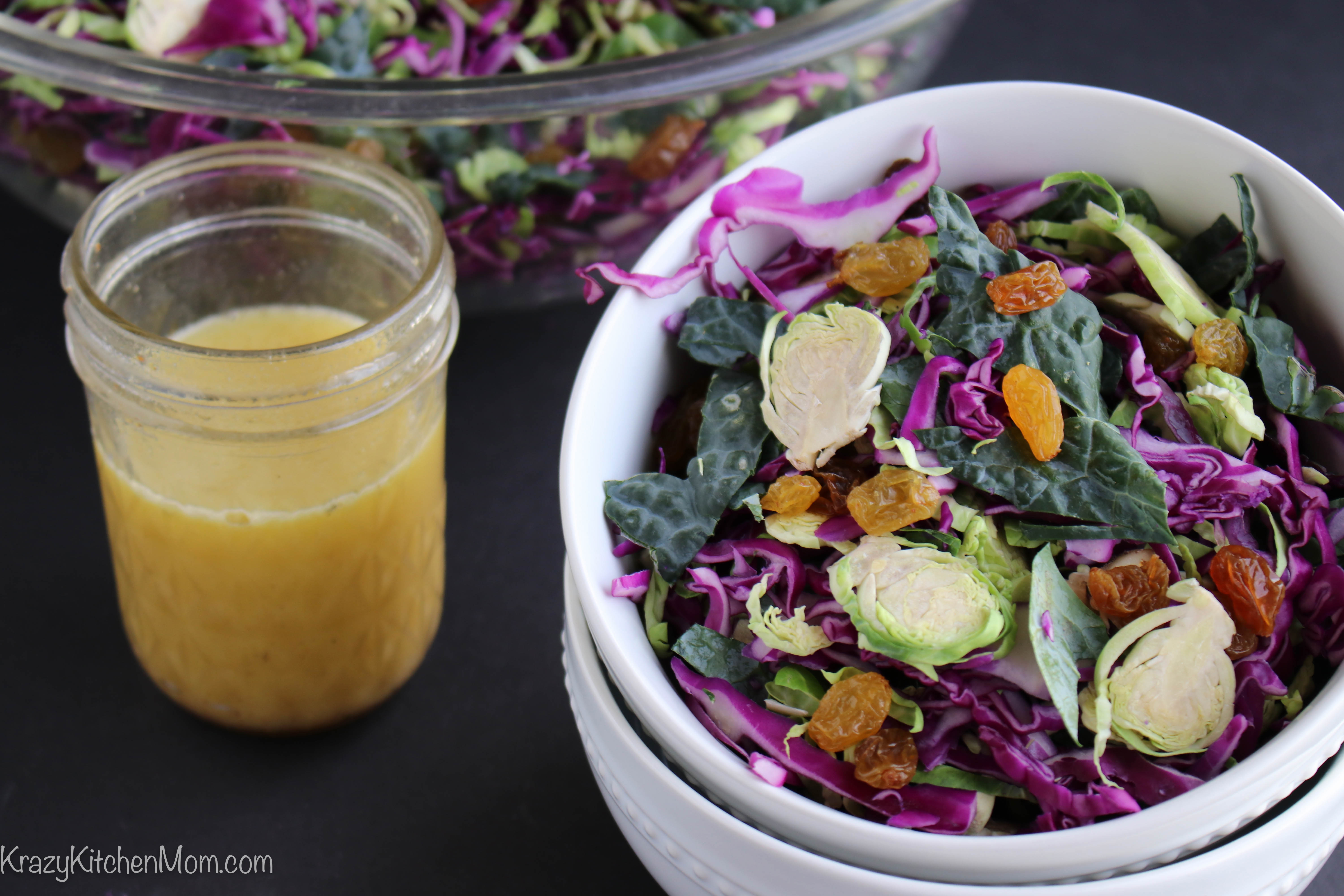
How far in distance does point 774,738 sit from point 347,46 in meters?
0.86

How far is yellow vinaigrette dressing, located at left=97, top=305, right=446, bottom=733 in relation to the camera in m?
1.02

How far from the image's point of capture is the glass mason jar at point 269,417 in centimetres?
94

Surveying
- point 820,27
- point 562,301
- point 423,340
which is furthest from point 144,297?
point 820,27

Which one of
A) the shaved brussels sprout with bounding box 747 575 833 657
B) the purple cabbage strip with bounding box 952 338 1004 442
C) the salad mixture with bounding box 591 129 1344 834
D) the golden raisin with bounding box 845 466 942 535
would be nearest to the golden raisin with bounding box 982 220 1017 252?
the salad mixture with bounding box 591 129 1344 834

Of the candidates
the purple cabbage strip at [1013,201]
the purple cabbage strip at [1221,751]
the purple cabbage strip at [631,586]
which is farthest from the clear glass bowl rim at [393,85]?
the purple cabbage strip at [1221,751]

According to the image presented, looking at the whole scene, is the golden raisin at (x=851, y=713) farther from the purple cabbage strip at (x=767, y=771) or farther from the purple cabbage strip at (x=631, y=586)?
the purple cabbage strip at (x=631, y=586)

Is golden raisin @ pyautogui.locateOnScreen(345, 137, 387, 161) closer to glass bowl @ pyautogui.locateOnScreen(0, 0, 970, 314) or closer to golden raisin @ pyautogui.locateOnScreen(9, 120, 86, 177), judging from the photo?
glass bowl @ pyautogui.locateOnScreen(0, 0, 970, 314)

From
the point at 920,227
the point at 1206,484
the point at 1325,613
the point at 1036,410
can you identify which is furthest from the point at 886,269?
the point at 1325,613

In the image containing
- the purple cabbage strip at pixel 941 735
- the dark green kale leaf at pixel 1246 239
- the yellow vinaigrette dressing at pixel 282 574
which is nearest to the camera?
the purple cabbage strip at pixel 941 735

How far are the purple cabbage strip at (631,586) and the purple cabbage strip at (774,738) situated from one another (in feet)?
0.17

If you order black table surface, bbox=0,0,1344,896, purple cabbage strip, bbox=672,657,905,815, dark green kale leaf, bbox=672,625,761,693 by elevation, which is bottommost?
black table surface, bbox=0,0,1344,896

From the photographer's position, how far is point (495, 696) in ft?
3.86

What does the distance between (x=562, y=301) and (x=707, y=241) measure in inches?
19.3

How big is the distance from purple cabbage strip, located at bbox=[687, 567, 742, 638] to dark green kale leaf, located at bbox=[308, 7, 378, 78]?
716 millimetres
